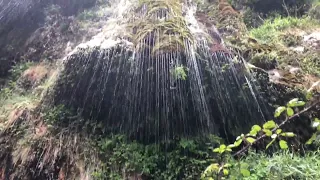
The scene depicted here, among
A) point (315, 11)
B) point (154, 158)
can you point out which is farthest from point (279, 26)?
point (154, 158)

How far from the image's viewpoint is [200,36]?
193 inches

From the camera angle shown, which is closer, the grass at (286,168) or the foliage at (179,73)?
the grass at (286,168)

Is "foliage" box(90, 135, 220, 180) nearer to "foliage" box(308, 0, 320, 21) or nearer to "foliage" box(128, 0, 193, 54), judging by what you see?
"foliage" box(128, 0, 193, 54)

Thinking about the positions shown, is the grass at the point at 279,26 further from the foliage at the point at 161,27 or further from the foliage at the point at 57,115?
the foliage at the point at 57,115

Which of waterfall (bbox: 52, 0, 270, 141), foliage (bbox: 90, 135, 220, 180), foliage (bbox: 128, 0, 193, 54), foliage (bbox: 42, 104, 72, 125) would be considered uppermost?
foliage (bbox: 128, 0, 193, 54)

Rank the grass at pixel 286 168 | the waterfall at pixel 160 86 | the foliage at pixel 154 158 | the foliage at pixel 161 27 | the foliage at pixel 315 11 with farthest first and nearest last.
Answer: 1. the foliage at pixel 315 11
2. the foliage at pixel 161 27
3. the waterfall at pixel 160 86
4. the foliage at pixel 154 158
5. the grass at pixel 286 168

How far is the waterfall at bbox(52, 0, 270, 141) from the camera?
4.32m

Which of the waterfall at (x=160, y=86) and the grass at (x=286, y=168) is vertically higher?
the waterfall at (x=160, y=86)

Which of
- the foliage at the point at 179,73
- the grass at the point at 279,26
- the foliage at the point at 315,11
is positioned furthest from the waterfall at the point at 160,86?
the foliage at the point at 315,11

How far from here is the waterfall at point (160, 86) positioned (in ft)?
14.2

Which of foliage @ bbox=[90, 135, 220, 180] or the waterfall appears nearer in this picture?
foliage @ bbox=[90, 135, 220, 180]

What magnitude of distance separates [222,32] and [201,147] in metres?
2.37

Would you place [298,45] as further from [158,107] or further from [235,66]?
[158,107]

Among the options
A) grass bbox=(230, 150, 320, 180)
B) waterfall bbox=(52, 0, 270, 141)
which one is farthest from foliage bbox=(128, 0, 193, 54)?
grass bbox=(230, 150, 320, 180)
